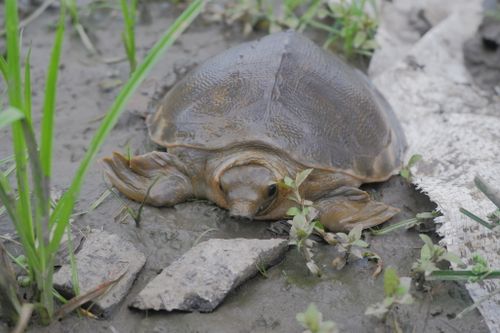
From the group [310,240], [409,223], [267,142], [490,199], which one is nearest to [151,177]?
[267,142]

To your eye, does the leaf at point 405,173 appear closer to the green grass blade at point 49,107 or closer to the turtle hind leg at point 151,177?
the turtle hind leg at point 151,177

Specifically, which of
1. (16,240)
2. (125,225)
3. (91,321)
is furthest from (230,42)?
(91,321)

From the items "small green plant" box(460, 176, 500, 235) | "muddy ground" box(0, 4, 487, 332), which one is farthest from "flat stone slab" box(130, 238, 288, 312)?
"small green plant" box(460, 176, 500, 235)

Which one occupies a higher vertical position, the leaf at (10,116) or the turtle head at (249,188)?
the leaf at (10,116)

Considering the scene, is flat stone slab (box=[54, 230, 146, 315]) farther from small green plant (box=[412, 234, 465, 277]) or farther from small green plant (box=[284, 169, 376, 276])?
small green plant (box=[412, 234, 465, 277])

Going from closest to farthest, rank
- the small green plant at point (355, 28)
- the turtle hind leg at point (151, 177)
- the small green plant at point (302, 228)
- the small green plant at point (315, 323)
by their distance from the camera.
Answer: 1. the small green plant at point (315, 323)
2. the small green plant at point (302, 228)
3. the turtle hind leg at point (151, 177)
4. the small green plant at point (355, 28)

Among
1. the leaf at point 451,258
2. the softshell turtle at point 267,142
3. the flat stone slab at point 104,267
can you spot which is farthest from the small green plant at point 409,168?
the flat stone slab at point 104,267

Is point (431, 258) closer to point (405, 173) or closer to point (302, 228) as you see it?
point (302, 228)
